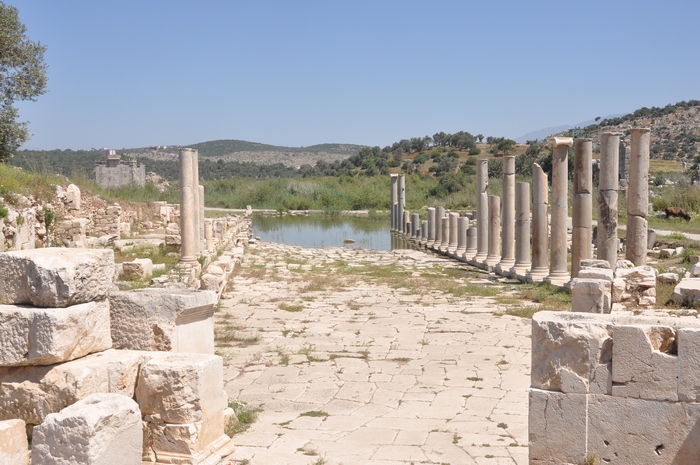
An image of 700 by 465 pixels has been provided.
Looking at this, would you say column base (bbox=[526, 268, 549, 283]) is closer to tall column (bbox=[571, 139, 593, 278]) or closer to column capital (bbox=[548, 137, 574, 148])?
tall column (bbox=[571, 139, 593, 278])

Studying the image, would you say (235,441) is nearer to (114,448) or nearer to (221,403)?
(221,403)

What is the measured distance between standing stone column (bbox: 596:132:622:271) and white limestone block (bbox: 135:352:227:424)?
35.3ft

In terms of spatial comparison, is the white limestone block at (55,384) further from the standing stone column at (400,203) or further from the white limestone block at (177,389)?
the standing stone column at (400,203)

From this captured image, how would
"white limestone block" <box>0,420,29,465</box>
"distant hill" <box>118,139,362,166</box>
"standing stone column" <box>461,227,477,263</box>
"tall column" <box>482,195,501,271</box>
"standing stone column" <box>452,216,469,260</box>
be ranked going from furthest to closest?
"distant hill" <box>118,139,362,166</box>, "standing stone column" <box>452,216,469,260</box>, "standing stone column" <box>461,227,477,263</box>, "tall column" <box>482,195,501,271</box>, "white limestone block" <box>0,420,29,465</box>

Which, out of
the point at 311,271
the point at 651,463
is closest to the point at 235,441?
the point at 651,463

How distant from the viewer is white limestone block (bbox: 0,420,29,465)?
455 centimetres

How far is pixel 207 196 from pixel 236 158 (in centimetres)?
8412

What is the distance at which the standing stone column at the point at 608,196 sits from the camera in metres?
14.0

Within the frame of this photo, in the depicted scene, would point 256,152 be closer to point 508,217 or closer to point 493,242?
point 493,242

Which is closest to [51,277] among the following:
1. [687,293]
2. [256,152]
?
[687,293]

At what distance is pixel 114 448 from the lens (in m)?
4.42

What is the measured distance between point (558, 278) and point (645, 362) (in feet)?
36.7

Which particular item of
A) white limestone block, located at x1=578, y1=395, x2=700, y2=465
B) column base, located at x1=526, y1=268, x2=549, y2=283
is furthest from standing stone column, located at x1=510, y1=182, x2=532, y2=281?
white limestone block, located at x1=578, y1=395, x2=700, y2=465

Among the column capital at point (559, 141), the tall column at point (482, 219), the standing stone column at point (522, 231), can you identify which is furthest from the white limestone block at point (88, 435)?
the tall column at point (482, 219)
